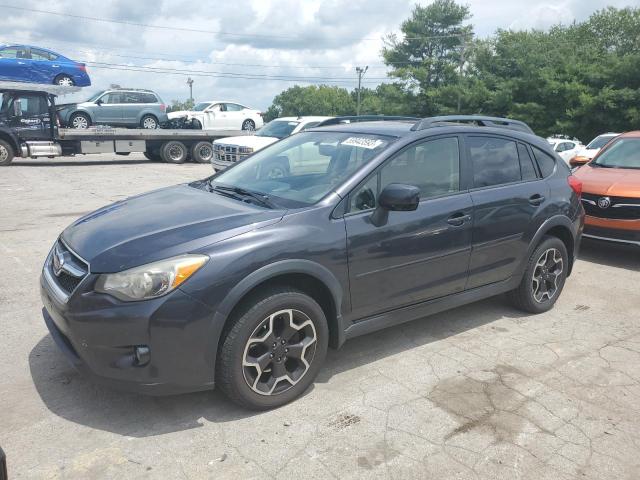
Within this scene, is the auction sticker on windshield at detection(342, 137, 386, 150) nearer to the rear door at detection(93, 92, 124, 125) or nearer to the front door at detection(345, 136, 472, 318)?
the front door at detection(345, 136, 472, 318)

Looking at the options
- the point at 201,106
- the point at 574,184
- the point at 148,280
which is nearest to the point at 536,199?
the point at 574,184

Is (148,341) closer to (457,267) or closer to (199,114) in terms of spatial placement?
(457,267)

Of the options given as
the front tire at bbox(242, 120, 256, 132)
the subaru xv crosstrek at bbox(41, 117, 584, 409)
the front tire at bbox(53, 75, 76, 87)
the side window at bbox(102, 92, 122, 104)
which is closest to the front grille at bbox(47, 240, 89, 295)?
the subaru xv crosstrek at bbox(41, 117, 584, 409)

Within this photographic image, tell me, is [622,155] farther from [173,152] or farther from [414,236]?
[173,152]

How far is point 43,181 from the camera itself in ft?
45.4

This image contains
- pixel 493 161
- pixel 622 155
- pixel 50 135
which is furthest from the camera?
pixel 50 135

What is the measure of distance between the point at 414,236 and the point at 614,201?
410cm

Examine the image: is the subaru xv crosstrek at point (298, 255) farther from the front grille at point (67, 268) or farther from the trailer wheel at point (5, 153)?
the trailer wheel at point (5, 153)

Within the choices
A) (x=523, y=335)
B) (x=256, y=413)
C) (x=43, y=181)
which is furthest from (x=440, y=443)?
(x=43, y=181)

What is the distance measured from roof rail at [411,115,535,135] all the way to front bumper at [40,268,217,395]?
87.5 inches

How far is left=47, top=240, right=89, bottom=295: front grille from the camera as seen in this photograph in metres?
2.99

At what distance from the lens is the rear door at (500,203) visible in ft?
13.7

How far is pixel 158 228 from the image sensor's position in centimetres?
316

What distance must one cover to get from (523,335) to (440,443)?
182 centimetres
